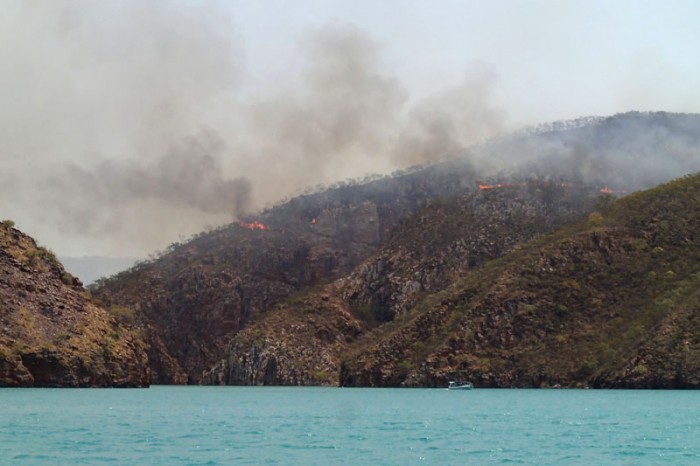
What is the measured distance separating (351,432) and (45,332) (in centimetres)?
9809

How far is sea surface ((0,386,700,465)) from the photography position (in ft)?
245

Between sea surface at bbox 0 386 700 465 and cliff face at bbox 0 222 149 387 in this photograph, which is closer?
sea surface at bbox 0 386 700 465

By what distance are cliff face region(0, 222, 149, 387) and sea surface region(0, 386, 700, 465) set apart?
17497mm

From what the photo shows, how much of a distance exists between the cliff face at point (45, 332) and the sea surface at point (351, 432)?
1750 cm

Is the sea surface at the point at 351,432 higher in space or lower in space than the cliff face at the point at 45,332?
lower

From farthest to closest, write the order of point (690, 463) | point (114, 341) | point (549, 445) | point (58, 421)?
1. point (114, 341)
2. point (58, 421)
3. point (549, 445)
4. point (690, 463)

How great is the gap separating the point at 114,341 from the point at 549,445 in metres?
128

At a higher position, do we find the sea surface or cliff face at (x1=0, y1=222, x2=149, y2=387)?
cliff face at (x1=0, y1=222, x2=149, y2=387)

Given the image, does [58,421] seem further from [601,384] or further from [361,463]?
[601,384]

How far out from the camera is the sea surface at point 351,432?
245 feet

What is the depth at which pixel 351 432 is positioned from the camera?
98375 mm

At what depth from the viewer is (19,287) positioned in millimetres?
183125

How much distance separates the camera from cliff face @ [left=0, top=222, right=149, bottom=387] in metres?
173

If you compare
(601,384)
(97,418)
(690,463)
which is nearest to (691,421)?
(690,463)
